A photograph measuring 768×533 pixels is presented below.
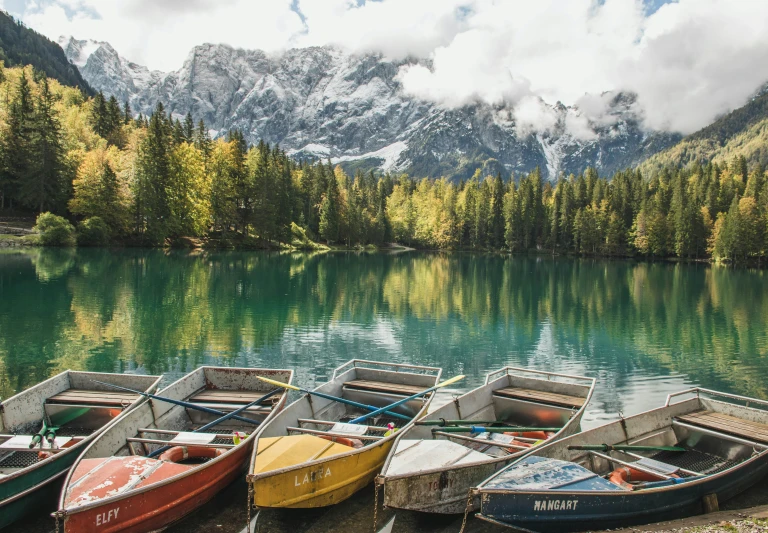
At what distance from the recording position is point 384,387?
14984 millimetres

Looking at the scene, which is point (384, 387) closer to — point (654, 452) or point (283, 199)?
point (654, 452)

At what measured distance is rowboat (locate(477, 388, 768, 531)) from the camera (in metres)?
8.46

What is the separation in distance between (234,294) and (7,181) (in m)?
59.3

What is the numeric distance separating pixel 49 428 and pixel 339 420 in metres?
6.55

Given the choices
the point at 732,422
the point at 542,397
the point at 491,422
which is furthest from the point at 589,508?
the point at 732,422

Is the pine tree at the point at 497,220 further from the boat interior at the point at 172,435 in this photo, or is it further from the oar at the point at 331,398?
the oar at the point at 331,398

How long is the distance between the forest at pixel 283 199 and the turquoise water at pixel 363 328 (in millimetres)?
28257

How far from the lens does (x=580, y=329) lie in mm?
33938

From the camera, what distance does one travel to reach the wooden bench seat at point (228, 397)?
1366 cm

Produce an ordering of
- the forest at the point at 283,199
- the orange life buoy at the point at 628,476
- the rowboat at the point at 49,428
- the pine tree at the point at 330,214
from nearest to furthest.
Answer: the rowboat at the point at 49,428, the orange life buoy at the point at 628,476, the forest at the point at 283,199, the pine tree at the point at 330,214

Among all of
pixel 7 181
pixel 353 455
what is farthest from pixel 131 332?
pixel 7 181

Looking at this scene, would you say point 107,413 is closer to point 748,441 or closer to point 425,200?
point 748,441

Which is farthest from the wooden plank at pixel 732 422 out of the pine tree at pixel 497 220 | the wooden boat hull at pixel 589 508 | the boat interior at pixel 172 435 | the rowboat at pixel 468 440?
the pine tree at pixel 497 220

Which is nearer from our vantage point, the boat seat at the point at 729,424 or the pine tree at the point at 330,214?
the boat seat at the point at 729,424
